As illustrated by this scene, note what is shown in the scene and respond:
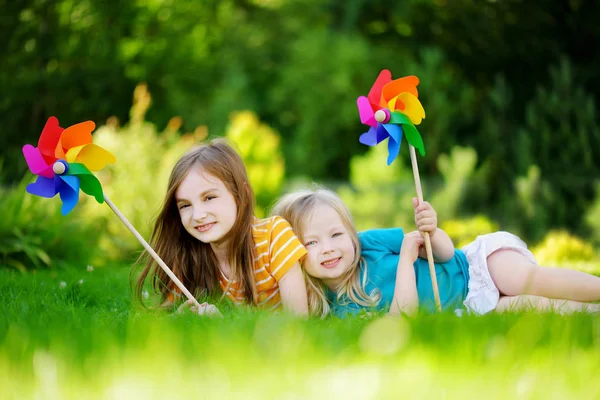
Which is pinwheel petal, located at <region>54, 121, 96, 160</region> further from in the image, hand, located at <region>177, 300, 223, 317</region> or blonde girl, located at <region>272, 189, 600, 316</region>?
blonde girl, located at <region>272, 189, 600, 316</region>

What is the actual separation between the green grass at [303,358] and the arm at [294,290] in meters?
0.67

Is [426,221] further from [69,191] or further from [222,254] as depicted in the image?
[69,191]

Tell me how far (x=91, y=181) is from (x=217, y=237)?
0.65m

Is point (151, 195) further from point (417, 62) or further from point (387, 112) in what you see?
point (417, 62)

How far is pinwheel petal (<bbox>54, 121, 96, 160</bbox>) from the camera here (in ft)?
10.7

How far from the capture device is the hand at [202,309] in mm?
3074

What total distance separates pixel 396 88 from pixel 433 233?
0.76 m

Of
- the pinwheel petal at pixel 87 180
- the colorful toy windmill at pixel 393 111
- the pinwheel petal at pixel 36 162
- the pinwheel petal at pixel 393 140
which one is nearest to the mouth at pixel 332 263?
the colorful toy windmill at pixel 393 111

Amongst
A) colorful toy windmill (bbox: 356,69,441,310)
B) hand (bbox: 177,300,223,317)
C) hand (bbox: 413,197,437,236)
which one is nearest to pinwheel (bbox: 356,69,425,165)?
colorful toy windmill (bbox: 356,69,441,310)

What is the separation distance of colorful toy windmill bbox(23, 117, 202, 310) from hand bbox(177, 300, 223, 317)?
48mm

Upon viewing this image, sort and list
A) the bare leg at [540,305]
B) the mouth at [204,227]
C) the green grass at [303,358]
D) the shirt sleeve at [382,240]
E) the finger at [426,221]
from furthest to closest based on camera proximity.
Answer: the shirt sleeve at [382,240] < the mouth at [204,227] < the finger at [426,221] < the bare leg at [540,305] < the green grass at [303,358]

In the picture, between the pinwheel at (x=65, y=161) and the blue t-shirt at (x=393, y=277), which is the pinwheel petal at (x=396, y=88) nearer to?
the blue t-shirt at (x=393, y=277)

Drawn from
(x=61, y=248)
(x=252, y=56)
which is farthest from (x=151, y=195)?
(x=252, y=56)

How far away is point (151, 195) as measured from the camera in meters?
7.73
